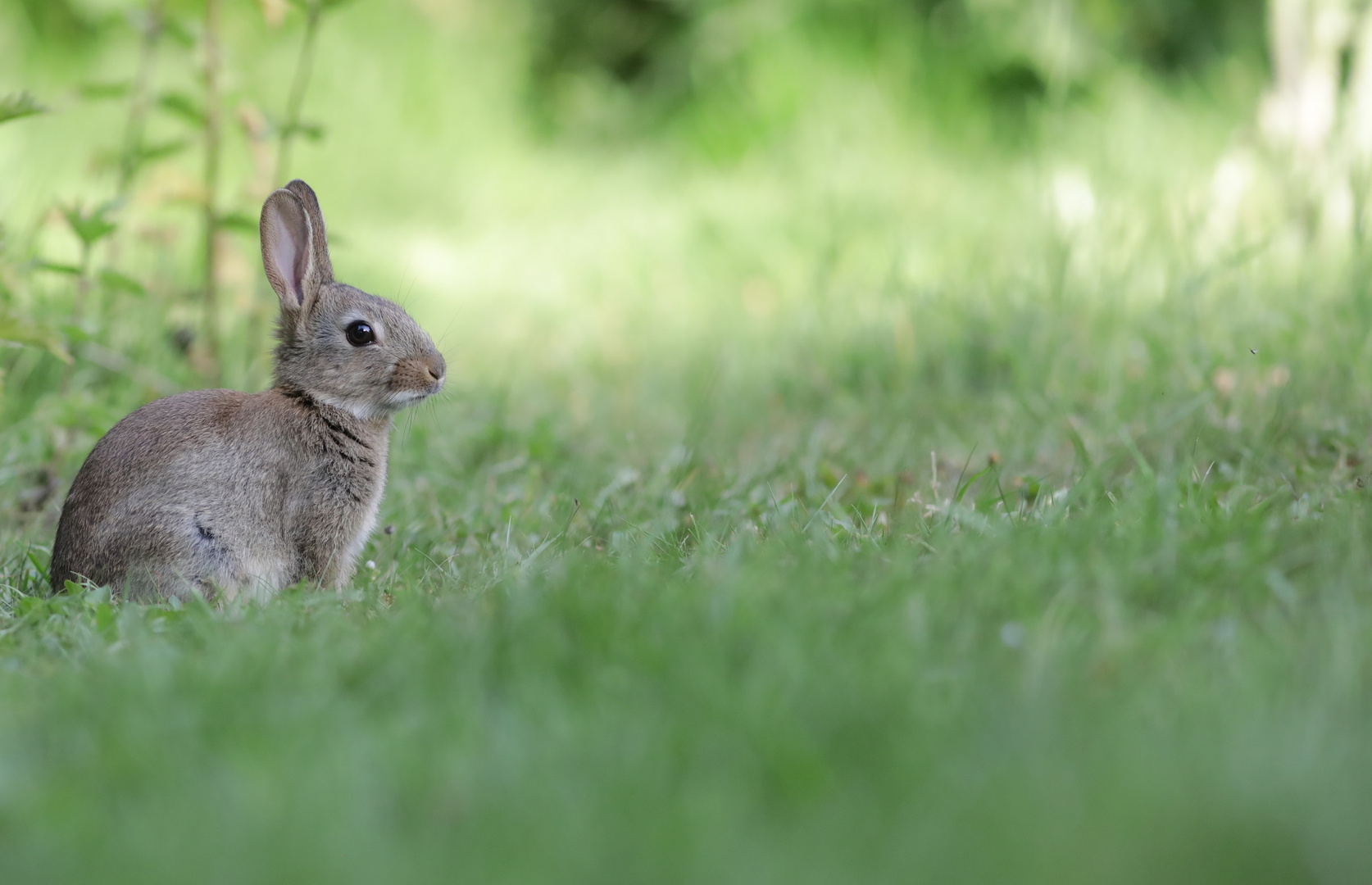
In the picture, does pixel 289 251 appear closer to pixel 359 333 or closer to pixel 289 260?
pixel 289 260

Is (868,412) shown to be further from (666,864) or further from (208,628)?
(666,864)

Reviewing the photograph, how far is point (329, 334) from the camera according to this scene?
373cm

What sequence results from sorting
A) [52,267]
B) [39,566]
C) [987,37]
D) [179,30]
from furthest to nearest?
[987,37]
[179,30]
[52,267]
[39,566]

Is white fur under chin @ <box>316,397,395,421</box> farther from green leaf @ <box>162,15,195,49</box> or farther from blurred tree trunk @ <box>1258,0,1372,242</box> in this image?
blurred tree trunk @ <box>1258,0,1372,242</box>

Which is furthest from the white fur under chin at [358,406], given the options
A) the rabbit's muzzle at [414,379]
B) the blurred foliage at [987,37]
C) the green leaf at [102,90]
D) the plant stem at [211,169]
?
the blurred foliage at [987,37]

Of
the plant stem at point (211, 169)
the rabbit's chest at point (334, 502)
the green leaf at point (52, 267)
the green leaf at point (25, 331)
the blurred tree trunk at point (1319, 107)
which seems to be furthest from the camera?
the blurred tree trunk at point (1319, 107)

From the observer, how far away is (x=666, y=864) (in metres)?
1.61

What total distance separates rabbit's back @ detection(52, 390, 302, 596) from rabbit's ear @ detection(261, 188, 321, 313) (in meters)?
0.42

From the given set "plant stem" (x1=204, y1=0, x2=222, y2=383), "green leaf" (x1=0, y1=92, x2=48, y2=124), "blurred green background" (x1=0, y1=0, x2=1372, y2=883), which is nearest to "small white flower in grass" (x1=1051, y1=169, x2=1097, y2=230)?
"blurred green background" (x1=0, y1=0, x2=1372, y2=883)

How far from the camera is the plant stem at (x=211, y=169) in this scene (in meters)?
4.82

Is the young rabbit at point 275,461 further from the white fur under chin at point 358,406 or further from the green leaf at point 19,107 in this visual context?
the green leaf at point 19,107

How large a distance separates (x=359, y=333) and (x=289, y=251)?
0.36m

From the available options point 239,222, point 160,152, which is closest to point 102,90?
point 160,152

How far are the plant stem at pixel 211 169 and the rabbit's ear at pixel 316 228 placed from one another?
1120 millimetres
